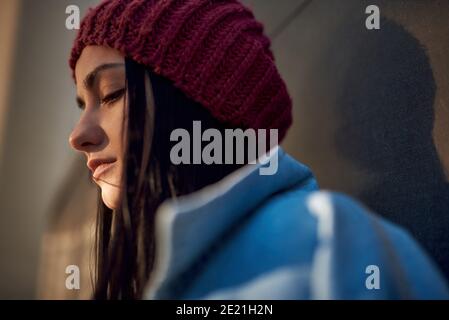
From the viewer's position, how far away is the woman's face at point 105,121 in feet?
2.84

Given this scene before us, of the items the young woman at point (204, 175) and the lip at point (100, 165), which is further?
the lip at point (100, 165)

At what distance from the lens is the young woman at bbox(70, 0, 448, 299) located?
63 centimetres

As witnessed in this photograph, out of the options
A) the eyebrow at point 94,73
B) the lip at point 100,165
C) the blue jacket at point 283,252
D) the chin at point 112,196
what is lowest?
the blue jacket at point 283,252

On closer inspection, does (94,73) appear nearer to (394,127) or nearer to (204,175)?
(204,175)

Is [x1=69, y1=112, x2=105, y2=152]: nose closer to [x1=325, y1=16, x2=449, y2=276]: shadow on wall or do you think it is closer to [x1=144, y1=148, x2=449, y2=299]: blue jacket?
[x1=144, y1=148, x2=449, y2=299]: blue jacket

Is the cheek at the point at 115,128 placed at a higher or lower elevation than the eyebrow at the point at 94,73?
lower

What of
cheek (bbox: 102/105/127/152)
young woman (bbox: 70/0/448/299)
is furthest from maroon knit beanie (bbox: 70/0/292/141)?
cheek (bbox: 102/105/127/152)

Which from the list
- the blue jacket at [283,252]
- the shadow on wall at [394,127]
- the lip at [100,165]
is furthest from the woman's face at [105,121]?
the shadow on wall at [394,127]

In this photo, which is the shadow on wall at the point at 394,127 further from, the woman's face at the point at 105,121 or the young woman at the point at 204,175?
the woman's face at the point at 105,121

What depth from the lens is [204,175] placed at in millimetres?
839

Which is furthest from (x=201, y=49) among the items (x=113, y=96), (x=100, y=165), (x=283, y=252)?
(x=283, y=252)

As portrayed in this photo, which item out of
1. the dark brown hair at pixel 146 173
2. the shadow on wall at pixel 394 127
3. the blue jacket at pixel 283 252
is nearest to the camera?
the blue jacket at pixel 283 252

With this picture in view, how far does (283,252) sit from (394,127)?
1.66 feet

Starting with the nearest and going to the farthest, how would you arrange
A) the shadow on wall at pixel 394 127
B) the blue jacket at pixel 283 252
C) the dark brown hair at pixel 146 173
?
1. the blue jacket at pixel 283 252
2. the dark brown hair at pixel 146 173
3. the shadow on wall at pixel 394 127
